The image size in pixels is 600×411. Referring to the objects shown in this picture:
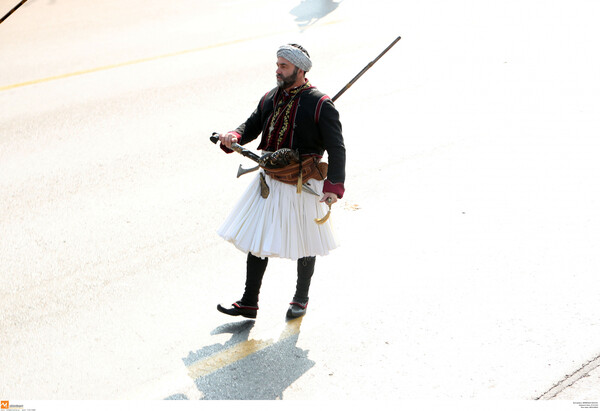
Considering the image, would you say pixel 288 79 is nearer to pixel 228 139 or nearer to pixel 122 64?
pixel 228 139

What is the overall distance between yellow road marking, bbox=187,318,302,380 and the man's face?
1.66 metres

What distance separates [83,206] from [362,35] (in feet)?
22.5

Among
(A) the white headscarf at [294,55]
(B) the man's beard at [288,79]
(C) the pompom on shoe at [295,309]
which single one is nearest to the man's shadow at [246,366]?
(C) the pompom on shoe at [295,309]

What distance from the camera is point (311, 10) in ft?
46.5

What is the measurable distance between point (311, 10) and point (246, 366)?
10.6 m

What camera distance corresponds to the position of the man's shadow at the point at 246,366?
4488 millimetres

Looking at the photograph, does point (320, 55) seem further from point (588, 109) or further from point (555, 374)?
point (555, 374)

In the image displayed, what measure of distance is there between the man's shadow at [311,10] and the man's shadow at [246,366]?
9.01m

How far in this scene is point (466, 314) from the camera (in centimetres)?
521

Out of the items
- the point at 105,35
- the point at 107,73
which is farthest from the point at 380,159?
the point at 105,35

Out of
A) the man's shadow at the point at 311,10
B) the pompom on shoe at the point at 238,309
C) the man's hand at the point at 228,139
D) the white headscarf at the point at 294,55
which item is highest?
the white headscarf at the point at 294,55

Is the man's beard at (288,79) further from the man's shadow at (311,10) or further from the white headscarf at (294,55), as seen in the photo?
the man's shadow at (311,10)

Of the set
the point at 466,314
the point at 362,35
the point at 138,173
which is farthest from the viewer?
A: the point at 362,35

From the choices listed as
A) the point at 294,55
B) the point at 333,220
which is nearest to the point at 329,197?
the point at 294,55
